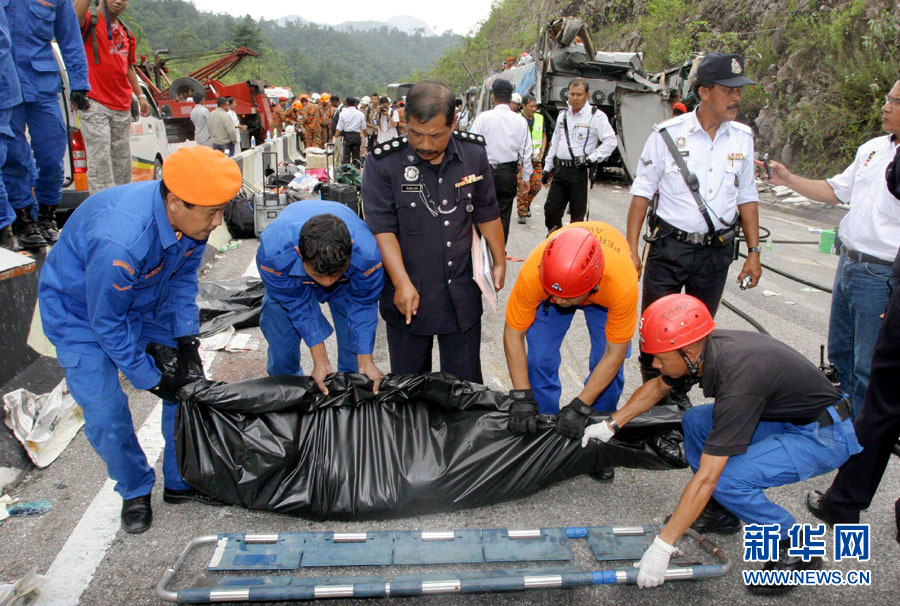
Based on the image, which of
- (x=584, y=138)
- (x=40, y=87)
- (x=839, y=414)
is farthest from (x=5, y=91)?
(x=584, y=138)

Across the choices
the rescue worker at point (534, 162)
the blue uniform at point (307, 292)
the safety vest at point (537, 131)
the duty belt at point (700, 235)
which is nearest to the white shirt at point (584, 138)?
the rescue worker at point (534, 162)

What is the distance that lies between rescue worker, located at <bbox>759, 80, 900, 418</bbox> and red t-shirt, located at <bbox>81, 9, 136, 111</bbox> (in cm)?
501

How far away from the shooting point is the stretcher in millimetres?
1954

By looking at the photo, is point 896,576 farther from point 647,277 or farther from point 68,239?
point 68,239

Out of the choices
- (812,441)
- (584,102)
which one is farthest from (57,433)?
(584,102)

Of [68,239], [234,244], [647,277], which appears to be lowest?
[234,244]

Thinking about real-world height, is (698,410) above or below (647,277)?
below

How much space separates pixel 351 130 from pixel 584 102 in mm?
7421

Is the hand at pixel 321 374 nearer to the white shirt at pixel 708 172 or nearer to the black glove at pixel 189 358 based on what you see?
the black glove at pixel 189 358

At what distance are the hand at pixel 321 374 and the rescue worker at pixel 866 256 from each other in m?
2.37

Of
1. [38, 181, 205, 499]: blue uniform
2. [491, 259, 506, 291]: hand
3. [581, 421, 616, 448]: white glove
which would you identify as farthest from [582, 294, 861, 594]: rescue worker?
[38, 181, 205, 499]: blue uniform

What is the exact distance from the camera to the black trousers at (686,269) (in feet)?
10.2

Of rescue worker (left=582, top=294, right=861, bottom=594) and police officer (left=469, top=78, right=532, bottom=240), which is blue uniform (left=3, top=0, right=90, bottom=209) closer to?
police officer (left=469, top=78, right=532, bottom=240)

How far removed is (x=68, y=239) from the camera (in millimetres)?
2246
